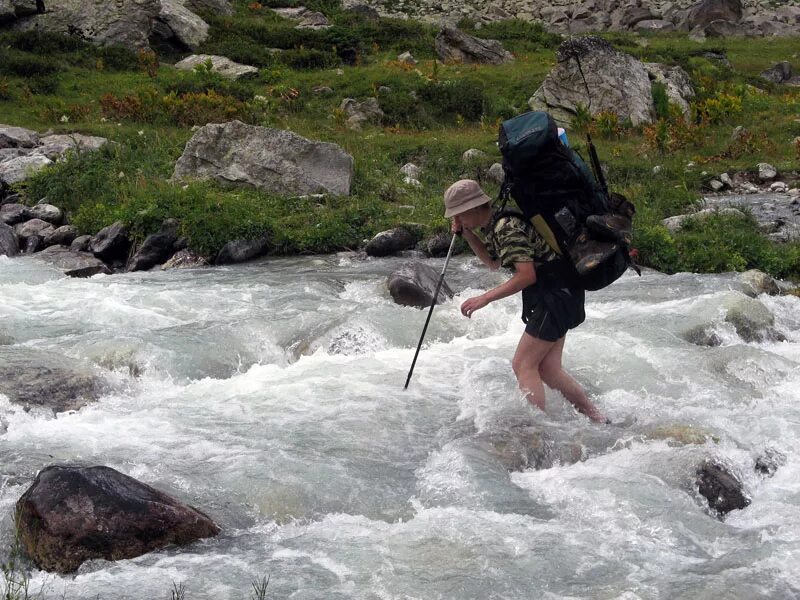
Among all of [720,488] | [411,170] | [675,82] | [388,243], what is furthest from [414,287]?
[675,82]

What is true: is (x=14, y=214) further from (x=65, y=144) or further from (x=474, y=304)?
(x=474, y=304)

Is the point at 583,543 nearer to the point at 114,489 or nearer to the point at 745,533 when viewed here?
the point at 745,533

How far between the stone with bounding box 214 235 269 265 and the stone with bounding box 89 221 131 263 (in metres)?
1.67

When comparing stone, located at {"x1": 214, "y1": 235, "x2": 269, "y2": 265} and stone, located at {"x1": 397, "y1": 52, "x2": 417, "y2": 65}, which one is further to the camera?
stone, located at {"x1": 397, "y1": 52, "x2": 417, "y2": 65}

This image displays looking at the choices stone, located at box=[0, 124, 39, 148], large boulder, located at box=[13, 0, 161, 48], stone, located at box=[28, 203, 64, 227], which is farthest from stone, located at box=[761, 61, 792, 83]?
stone, located at box=[28, 203, 64, 227]

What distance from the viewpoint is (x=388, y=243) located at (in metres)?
14.9

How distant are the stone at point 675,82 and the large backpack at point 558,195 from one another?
57.2ft

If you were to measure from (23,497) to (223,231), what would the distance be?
378 inches

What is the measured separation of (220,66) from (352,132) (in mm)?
7880

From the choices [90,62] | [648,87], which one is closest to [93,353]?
[648,87]

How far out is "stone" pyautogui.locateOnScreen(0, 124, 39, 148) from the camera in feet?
65.8

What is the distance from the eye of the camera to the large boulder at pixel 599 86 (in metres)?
22.4

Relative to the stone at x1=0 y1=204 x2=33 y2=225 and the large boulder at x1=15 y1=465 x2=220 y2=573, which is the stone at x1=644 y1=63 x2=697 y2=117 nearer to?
the stone at x1=0 y1=204 x2=33 y2=225

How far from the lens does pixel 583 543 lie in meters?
5.84
